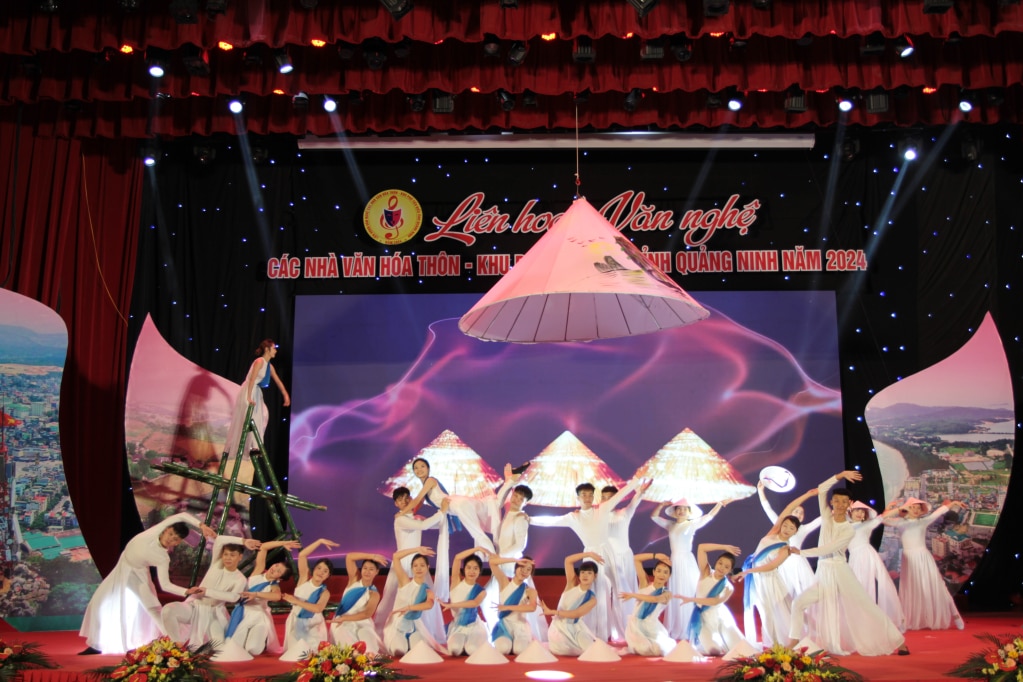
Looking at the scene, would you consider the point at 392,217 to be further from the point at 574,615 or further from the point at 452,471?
the point at 574,615

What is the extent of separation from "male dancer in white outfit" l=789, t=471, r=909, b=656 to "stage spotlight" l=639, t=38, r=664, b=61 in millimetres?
3271

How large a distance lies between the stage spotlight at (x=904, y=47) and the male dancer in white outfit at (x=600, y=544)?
3.48 metres

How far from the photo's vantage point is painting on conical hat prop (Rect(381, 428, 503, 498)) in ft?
26.7

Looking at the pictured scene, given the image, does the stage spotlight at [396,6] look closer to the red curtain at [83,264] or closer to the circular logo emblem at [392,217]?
the circular logo emblem at [392,217]

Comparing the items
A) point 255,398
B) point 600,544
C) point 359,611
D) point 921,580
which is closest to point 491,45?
point 255,398

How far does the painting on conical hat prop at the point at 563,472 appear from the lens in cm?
812

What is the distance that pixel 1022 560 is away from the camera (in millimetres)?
7938

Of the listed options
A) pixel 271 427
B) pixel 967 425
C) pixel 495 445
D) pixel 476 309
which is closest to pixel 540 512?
pixel 495 445

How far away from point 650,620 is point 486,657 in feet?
3.50

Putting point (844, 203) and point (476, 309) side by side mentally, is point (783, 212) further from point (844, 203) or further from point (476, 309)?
point (476, 309)

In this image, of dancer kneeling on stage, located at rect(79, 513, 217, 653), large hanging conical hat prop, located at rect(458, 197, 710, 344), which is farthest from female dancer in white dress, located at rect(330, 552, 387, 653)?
large hanging conical hat prop, located at rect(458, 197, 710, 344)

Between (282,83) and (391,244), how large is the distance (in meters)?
1.92

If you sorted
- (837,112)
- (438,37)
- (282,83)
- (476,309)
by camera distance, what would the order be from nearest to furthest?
(476,309) < (438,37) < (282,83) < (837,112)

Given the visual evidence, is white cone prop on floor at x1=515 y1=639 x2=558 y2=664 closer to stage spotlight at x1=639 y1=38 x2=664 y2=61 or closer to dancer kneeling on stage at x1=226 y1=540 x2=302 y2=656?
dancer kneeling on stage at x1=226 y1=540 x2=302 y2=656
